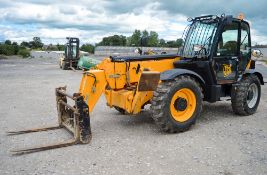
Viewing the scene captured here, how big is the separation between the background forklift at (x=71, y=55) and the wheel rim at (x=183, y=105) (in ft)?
67.5

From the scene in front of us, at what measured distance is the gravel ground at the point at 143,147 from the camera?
509 centimetres

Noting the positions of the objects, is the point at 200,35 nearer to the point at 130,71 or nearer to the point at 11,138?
the point at 130,71

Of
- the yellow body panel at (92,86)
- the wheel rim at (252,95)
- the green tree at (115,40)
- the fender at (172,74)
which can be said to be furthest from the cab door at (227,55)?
the green tree at (115,40)

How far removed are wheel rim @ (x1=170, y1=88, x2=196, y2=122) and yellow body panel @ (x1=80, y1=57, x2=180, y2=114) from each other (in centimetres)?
51

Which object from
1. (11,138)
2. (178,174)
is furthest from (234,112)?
(11,138)

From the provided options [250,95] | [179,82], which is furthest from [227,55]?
[179,82]

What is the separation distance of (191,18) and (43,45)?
86502mm

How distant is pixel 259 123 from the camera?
25.2 feet

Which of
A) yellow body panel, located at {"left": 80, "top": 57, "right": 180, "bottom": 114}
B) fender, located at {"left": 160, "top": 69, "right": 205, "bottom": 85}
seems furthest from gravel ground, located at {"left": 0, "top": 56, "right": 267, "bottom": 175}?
fender, located at {"left": 160, "top": 69, "right": 205, "bottom": 85}

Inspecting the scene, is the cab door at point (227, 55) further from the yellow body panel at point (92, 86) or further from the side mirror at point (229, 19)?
the yellow body panel at point (92, 86)

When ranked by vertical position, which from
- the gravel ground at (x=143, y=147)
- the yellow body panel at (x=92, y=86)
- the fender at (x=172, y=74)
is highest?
the fender at (x=172, y=74)

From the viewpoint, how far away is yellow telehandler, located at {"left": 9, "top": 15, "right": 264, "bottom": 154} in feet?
21.5

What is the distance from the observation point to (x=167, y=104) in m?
6.56

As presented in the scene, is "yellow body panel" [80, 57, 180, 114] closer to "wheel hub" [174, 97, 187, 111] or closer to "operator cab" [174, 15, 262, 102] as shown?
"wheel hub" [174, 97, 187, 111]
